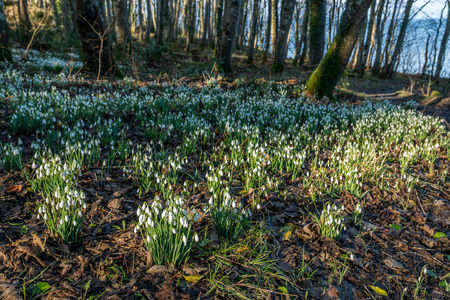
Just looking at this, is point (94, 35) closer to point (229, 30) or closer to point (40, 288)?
point (229, 30)

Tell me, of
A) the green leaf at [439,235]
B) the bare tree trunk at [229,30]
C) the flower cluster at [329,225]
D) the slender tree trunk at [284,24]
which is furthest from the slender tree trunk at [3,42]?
the green leaf at [439,235]

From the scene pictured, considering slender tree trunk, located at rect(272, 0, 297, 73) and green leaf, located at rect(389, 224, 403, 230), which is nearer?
green leaf, located at rect(389, 224, 403, 230)

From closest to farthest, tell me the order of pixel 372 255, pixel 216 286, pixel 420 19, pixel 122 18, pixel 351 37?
1. pixel 216 286
2. pixel 372 255
3. pixel 351 37
4. pixel 122 18
5. pixel 420 19

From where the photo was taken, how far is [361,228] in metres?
2.91

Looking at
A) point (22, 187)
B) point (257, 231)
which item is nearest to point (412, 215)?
point (257, 231)

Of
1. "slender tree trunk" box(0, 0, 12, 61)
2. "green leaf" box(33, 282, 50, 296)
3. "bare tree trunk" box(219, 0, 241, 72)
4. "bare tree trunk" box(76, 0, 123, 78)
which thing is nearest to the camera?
"green leaf" box(33, 282, 50, 296)

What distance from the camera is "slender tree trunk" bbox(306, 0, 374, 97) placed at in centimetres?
844

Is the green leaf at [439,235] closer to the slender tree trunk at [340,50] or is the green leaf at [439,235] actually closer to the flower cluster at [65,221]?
the flower cluster at [65,221]

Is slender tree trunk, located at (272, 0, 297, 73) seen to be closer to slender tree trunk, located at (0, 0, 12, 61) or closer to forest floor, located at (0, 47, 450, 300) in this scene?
forest floor, located at (0, 47, 450, 300)

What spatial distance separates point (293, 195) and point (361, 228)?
2.64ft

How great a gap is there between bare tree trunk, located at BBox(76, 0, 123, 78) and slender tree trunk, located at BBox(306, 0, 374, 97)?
6560mm

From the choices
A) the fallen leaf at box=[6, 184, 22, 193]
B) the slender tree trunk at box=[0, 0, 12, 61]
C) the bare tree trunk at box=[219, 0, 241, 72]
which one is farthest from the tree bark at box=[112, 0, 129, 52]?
the fallen leaf at box=[6, 184, 22, 193]

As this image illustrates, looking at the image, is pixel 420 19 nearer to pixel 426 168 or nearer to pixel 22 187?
pixel 426 168

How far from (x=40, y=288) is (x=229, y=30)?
1141 centimetres
